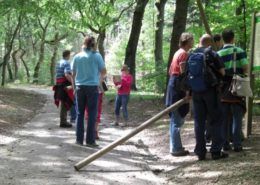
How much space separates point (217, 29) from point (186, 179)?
11.5 meters

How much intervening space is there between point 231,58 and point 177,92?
1.12 metres

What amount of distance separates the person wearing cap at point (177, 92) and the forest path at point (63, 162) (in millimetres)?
511

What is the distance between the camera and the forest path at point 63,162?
22.4 ft

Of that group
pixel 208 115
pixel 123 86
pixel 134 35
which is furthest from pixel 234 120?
pixel 134 35

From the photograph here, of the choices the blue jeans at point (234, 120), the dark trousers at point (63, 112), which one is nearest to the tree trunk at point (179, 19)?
the dark trousers at point (63, 112)

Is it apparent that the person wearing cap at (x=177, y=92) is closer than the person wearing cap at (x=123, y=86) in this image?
Yes

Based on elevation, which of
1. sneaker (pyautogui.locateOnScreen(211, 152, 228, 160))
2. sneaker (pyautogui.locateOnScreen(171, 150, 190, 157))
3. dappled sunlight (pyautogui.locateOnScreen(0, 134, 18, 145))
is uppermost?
sneaker (pyautogui.locateOnScreen(211, 152, 228, 160))

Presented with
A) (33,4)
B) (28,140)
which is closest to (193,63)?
(28,140)

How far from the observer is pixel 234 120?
27.1ft

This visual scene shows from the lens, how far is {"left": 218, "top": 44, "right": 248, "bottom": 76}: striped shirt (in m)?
8.11

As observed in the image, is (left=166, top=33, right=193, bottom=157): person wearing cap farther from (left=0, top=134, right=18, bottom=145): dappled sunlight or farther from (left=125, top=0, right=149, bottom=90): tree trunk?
(left=125, top=0, right=149, bottom=90): tree trunk

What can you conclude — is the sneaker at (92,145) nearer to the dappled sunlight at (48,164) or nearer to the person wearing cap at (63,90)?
the dappled sunlight at (48,164)

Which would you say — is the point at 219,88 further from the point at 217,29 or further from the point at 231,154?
the point at 217,29

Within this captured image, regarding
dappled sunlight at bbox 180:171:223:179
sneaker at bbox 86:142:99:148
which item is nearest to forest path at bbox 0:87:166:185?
sneaker at bbox 86:142:99:148
